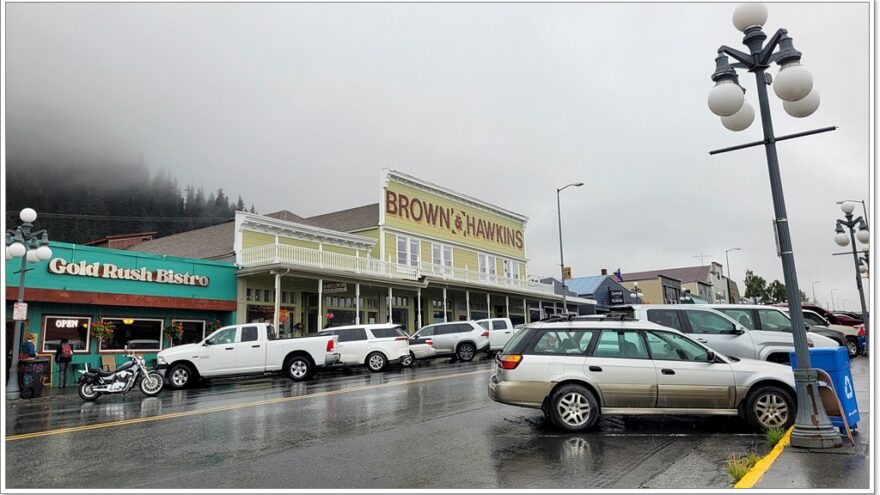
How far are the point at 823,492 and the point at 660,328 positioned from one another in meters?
3.90

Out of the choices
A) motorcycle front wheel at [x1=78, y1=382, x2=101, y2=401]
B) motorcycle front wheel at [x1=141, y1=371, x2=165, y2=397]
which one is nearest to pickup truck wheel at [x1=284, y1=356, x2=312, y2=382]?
motorcycle front wheel at [x1=141, y1=371, x2=165, y2=397]

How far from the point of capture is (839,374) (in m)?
7.69

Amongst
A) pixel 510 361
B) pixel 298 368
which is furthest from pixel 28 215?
pixel 510 361

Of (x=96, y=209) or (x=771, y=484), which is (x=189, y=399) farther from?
(x=96, y=209)

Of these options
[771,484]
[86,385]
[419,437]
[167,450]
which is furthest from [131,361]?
[771,484]

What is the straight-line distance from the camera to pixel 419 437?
8.42 m

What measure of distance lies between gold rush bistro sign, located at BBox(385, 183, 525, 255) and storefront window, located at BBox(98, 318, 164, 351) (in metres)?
13.8

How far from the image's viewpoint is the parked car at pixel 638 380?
8.41 meters

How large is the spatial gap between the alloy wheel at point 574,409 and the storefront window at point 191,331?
18.7 meters

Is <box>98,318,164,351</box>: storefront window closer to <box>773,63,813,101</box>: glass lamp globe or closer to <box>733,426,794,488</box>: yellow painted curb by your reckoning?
<box>733,426,794,488</box>: yellow painted curb

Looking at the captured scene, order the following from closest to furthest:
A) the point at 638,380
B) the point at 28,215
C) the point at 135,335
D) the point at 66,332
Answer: the point at 638,380 < the point at 28,215 < the point at 66,332 < the point at 135,335

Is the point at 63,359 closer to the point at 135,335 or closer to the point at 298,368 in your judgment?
the point at 135,335

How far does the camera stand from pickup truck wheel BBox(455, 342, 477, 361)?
24469 mm

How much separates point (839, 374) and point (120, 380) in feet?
49.1
